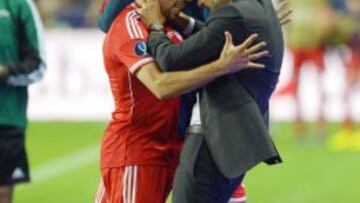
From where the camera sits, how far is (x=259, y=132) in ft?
21.4

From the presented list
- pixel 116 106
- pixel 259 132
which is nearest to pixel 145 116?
pixel 116 106

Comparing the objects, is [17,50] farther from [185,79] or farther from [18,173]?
[185,79]

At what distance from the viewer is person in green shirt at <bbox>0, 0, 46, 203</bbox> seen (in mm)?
8398

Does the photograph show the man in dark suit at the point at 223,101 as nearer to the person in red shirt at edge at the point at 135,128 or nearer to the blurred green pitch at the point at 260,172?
the person in red shirt at edge at the point at 135,128

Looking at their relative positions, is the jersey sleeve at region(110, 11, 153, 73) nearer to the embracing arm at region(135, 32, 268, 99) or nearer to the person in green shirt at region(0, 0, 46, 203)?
the embracing arm at region(135, 32, 268, 99)

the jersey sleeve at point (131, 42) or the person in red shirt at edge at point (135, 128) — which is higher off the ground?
the jersey sleeve at point (131, 42)

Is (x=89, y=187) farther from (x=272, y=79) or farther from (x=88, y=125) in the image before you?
(x=272, y=79)

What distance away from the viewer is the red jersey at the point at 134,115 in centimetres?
688

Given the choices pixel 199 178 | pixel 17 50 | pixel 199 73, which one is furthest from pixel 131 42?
pixel 17 50

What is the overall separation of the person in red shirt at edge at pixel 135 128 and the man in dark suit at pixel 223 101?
0.14 metres

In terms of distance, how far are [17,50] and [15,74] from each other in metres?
0.24

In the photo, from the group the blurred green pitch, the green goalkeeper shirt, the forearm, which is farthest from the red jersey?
the blurred green pitch

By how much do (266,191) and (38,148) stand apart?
12.4ft

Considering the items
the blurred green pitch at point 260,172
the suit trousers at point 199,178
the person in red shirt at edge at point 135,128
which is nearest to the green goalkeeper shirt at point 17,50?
the person in red shirt at edge at point 135,128
